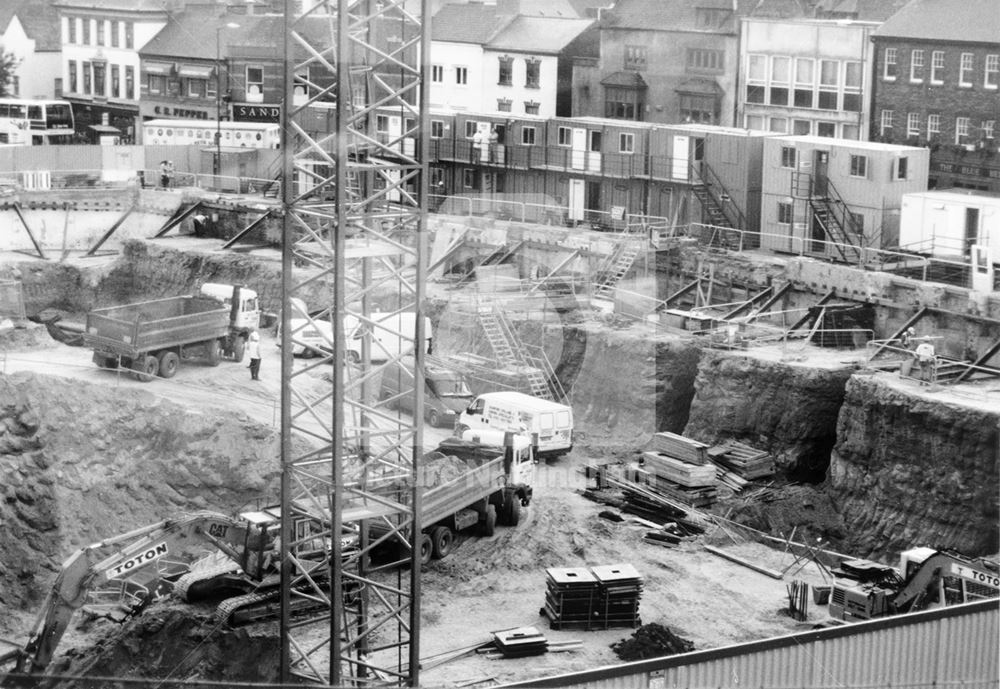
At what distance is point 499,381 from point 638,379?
6.65ft

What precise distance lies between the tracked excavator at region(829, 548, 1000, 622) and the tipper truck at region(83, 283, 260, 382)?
6.36 meters

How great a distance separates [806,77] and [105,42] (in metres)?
9.23

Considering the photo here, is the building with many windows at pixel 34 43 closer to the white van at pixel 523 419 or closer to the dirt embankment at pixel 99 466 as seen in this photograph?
the dirt embankment at pixel 99 466

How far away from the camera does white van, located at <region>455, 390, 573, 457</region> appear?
56.2 ft

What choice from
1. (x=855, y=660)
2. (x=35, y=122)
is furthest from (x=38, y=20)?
(x=855, y=660)

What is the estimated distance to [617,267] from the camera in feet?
70.9

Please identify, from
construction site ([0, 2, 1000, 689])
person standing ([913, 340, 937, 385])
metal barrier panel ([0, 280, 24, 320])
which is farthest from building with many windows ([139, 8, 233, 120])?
person standing ([913, 340, 937, 385])

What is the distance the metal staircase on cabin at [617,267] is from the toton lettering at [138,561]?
8.74 m

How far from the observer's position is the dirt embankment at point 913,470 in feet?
58.6

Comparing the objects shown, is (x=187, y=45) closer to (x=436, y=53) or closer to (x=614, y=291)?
(x=436, y=53)

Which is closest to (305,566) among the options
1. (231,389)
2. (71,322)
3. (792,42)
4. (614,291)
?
(231,389)

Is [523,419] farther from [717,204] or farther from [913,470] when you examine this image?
[717,204]

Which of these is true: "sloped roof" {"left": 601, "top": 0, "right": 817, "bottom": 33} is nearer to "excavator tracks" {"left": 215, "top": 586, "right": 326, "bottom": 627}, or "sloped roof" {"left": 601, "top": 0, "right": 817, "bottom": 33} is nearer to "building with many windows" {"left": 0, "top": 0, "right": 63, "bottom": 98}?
"building with many windows" {"left": 0, "top": 0, "right": 63, "bottom": 98}

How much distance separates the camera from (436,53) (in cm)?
1977
